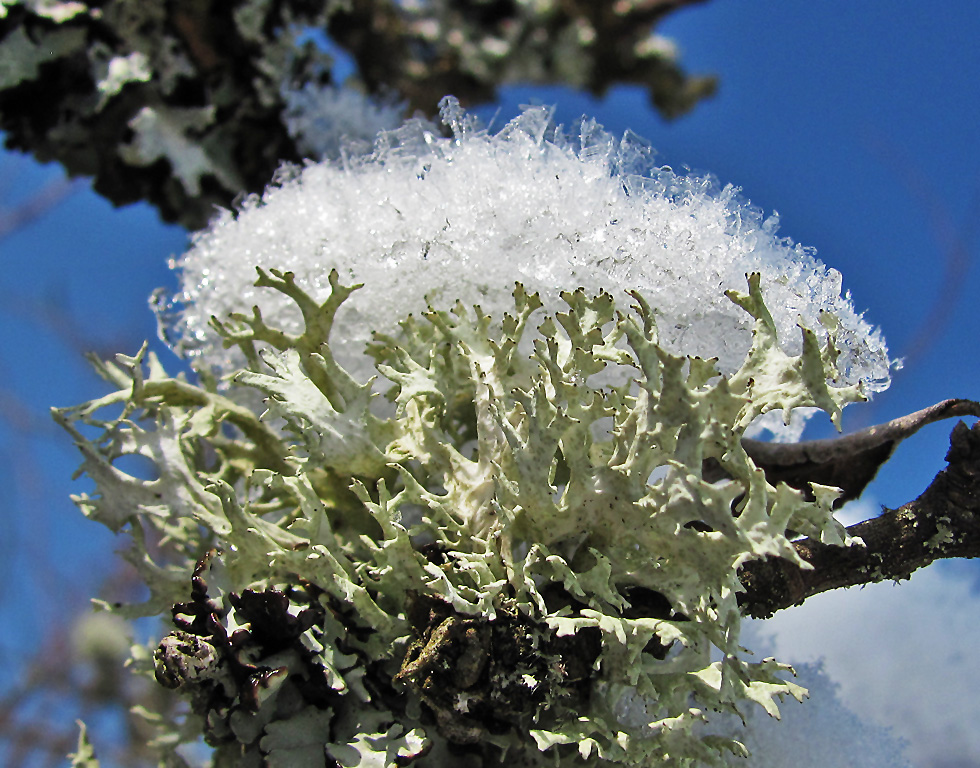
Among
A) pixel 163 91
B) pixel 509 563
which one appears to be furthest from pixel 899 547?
pixel 163 91

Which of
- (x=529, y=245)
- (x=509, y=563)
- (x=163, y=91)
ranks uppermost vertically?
(x=163, y=91)

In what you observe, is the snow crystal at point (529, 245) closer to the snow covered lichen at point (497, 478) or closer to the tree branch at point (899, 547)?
the snow covered lichen at point (497, 478)

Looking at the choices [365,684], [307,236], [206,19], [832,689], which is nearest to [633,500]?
[365,684]

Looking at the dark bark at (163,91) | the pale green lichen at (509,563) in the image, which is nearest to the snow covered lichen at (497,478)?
the pale green lichen at (509,563)

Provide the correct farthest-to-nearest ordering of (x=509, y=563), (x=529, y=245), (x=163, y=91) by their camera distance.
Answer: (x=163, y=91) < (x=529, y=245) < (x=509, y=563)

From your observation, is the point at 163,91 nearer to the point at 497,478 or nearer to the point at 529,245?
the point at 529,245

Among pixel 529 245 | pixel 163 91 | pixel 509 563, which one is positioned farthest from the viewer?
pixel 163 91
